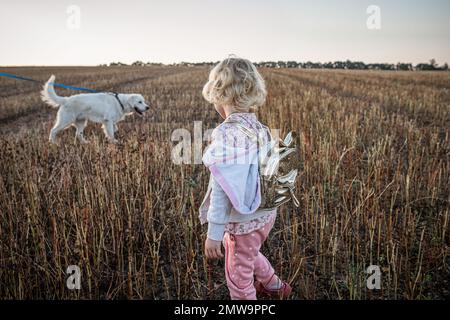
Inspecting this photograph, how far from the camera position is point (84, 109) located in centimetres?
614

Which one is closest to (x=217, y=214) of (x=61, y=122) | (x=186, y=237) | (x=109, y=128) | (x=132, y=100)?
(x=186, y=237)

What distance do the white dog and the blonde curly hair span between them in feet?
15.2

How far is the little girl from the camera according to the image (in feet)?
5.01

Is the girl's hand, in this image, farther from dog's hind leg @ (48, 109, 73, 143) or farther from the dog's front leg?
dog's hind leg @ (48, 109, 73, 143)

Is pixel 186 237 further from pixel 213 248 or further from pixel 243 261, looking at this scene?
pixel 213 248

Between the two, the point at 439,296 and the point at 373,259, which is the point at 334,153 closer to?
the point at 373,259

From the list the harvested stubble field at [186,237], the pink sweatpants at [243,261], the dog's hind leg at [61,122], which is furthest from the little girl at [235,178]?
the dog's hind leg at [61,122]

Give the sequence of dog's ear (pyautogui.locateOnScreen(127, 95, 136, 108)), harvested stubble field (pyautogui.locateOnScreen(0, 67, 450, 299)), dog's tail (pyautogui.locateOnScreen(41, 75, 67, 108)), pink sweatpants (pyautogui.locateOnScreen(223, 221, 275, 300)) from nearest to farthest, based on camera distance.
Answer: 1. pink sweatpants (pyautogui.locateOnScreen(223, 221, 275, 300))
2. harvested stubble field (pyautogui.locateOnScreen(0, 67, 450, 299))
3. dog's tail (pyautogui.locateOnScreen(41, 75, 67, 108))
4. dog's ear (pyautogui.locateOnScreen(127, 95, 136, 108))

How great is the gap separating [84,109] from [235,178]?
548 centimetres

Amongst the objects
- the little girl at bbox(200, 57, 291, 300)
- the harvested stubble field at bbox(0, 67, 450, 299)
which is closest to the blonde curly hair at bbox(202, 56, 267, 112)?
the little girl at bbox(200, 57, 291, 300)

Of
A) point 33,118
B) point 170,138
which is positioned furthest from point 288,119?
point 33,118

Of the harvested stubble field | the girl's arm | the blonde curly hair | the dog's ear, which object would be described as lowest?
the harvested stubble field

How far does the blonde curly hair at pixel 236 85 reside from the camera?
1.60 m
